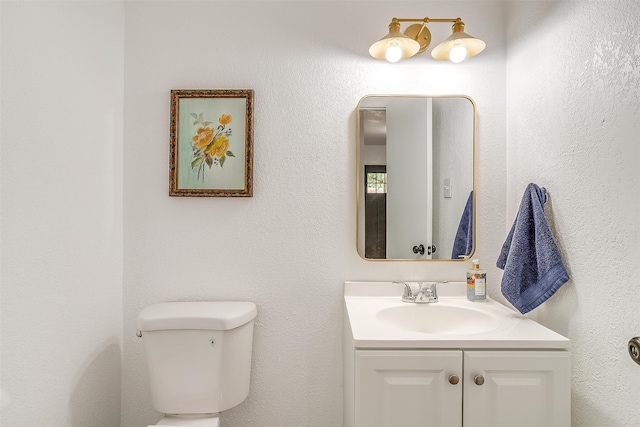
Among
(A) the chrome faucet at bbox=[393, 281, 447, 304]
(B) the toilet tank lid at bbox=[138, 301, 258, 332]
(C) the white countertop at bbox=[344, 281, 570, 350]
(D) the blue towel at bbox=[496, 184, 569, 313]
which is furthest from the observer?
(A) the chrome faucet at bbox=[393, 281, 447, 304]

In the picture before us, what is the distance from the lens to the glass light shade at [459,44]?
1.43m

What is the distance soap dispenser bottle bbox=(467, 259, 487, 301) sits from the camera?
1502mm

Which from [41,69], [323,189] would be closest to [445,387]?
[323,189]

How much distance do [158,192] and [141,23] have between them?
0.75 m

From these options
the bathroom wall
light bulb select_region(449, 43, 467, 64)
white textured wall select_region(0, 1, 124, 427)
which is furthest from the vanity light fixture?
white textured wall select_region(0, 1, 124, 427)

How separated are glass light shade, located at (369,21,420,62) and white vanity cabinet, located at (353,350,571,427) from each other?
1.13 meters

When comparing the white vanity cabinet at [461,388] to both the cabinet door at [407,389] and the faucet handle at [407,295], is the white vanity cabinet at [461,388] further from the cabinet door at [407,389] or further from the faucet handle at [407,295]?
the faucet handle at [407,295]

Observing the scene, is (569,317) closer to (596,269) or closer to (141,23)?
(596,269)

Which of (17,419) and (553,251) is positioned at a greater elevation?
(553,251)

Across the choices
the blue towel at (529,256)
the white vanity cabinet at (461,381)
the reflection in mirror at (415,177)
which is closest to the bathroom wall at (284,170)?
the reflection in mirror at (415,177)

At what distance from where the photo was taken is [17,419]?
3.57 feet

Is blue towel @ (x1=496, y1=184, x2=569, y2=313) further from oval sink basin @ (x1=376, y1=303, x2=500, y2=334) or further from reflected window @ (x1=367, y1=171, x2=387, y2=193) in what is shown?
reflected window @ (x1=367, y1=171, x2=387, y2=193)

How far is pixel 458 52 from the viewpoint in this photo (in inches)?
57.4

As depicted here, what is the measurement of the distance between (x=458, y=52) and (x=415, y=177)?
52 cm
